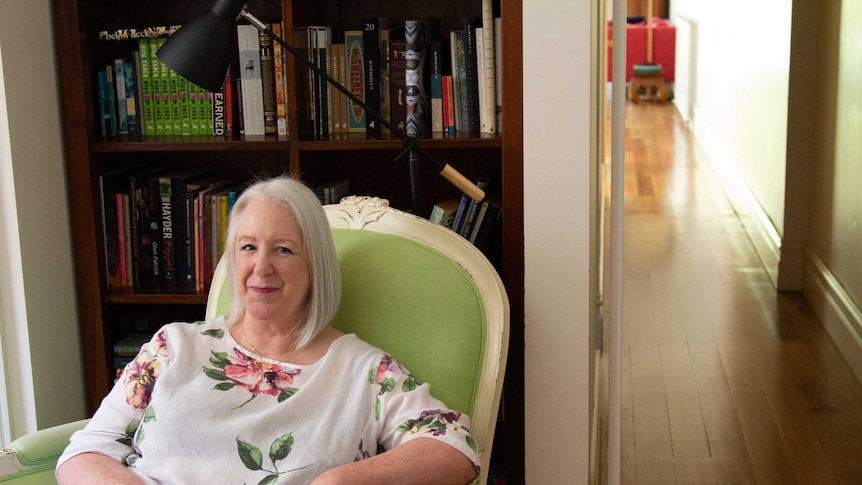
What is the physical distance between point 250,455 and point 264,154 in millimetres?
1254

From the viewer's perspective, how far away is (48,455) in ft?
6.02

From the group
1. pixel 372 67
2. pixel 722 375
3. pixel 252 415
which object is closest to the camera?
Answer: pixel 252 415

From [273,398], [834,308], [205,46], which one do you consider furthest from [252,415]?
[834,308]

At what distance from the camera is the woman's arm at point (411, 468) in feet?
5.26

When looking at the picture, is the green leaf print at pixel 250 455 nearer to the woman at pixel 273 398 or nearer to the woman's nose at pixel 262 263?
the woman at pixel 273 398

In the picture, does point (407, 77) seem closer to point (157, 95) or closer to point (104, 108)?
point (157, 95)

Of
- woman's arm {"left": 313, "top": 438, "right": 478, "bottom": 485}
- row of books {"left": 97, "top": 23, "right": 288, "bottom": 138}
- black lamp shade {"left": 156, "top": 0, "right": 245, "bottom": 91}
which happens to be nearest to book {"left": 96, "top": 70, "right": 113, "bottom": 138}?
row of books {"left": 97, "top": 23, "right": 288, "bottom": 138}

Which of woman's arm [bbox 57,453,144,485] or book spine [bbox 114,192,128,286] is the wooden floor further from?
woman's arm [bbox 57,453,144,485]

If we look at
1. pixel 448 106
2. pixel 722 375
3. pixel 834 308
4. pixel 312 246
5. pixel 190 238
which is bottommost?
pixel 722 375

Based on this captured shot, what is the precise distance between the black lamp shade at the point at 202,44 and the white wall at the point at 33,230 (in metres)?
0.52

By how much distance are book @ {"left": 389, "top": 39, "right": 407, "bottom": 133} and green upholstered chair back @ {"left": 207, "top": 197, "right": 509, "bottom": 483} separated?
0.49 m

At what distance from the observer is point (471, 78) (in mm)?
2418

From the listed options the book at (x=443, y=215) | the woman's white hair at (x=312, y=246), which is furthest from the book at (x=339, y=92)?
the woman's white hair at (x=312, y=246)

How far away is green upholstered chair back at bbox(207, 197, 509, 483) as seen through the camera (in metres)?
1.92
